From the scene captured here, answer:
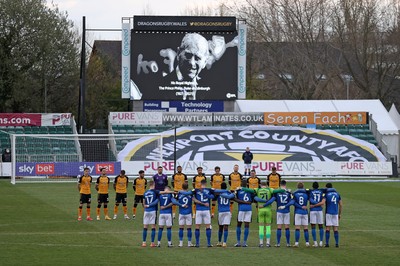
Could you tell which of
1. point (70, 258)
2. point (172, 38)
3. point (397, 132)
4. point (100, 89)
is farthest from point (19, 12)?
point (70, 258)

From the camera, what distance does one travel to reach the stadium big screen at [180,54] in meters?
56.3

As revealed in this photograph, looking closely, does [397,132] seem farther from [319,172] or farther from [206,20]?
[206,20]

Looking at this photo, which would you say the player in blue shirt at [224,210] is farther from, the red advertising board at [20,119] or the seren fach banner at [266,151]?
the red advertising board at [20,119]

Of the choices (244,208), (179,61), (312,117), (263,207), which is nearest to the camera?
(263,207)

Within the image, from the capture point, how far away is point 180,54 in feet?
185

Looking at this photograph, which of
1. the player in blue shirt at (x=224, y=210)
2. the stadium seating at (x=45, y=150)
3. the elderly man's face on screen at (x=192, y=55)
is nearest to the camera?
the player in blue shirt at (x=224, y=210)

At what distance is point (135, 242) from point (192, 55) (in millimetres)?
29859

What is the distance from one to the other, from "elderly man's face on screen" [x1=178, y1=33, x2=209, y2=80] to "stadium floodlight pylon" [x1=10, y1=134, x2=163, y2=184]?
4.42 metres

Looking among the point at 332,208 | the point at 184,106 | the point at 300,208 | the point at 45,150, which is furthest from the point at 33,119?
the point at 332,208

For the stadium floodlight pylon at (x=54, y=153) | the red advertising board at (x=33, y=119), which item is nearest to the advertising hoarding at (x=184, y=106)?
the stadium floodlight pylon at (x=54, y=153)

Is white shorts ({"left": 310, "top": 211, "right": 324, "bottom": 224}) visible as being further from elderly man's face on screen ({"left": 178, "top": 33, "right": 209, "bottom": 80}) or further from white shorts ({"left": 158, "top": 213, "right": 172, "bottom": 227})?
elderly man's face on screen ({"left": 178, "top": 33, "right": 209, "bottom": 80})

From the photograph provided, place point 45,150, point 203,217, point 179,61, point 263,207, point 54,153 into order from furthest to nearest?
point 179,61 → point 54,153 → point 45,150 → point 263,207 → point 203,217

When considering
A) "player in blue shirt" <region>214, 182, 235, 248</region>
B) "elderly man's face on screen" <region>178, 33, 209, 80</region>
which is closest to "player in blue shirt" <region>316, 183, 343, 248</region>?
"player in blue shirt" <region>214, 182, 235, 248</region>

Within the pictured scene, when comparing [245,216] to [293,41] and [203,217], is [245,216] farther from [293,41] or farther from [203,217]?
[293,41]
